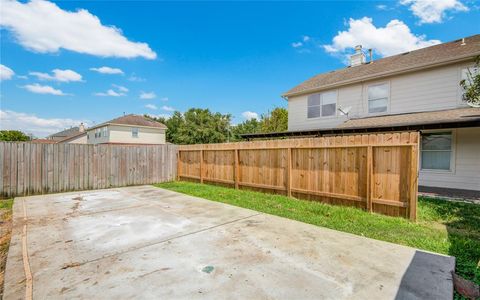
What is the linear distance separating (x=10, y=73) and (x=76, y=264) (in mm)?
17845

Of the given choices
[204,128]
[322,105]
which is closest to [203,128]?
[204,128]

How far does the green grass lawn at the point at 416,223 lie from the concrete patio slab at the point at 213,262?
0.32 metres

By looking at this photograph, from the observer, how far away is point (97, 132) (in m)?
30.2

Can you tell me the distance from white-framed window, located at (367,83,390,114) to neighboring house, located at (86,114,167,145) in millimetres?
25523

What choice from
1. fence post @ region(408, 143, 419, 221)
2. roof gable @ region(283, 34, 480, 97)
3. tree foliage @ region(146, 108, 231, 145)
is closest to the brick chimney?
roof gable @ region(283, 34, 480, 97)

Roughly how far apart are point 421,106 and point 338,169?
6.27m

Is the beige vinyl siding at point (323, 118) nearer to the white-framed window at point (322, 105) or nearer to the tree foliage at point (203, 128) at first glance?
the white-framed window at point (322, 105)

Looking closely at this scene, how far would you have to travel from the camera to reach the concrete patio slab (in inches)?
89.1

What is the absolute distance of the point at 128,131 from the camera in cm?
2792

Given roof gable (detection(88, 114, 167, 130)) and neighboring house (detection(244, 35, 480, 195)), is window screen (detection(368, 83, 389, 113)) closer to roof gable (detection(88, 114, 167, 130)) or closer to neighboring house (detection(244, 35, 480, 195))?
neighboring house (detection(244, 35, 480, 195))

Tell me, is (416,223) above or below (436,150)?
below

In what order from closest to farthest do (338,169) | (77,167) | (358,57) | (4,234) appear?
(4,234) → (338,169) → (77,167) → (358,57)

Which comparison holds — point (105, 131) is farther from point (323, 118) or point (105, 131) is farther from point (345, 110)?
point (345, 110)

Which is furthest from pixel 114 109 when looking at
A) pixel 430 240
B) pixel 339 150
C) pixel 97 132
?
pixel 430 240
